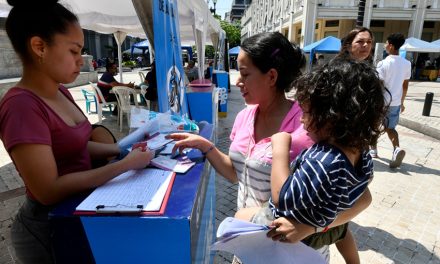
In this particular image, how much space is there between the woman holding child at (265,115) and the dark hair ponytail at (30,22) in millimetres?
762

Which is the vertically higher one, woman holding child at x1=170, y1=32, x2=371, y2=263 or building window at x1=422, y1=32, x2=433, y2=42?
building window at x1=422, y1=32, x2=433, y2=42

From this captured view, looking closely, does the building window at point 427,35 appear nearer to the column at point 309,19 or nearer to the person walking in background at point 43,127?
the column at point 309,19

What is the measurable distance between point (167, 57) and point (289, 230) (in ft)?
7.14

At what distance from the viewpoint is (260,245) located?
127 cm

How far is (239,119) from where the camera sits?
1.72 metres

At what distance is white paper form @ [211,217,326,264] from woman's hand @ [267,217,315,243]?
0.17ft

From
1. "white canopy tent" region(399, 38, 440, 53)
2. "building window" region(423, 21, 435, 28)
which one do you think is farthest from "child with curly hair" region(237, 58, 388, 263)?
"building window" region(423, 21, 435, 28)

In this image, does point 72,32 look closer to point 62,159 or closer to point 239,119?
point 62,159

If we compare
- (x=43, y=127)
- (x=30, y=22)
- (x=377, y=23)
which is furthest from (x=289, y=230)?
(x=377, y=23)

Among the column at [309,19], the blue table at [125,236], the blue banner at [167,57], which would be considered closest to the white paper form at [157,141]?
the blue table at [125,236]

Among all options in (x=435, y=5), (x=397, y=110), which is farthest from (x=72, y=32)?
(x=435, y=5)

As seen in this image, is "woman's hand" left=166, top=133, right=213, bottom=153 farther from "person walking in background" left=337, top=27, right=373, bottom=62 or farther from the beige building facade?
the beige building facade

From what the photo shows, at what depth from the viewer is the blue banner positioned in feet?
8.52

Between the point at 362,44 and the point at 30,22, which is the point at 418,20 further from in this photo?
the point at 30,22
